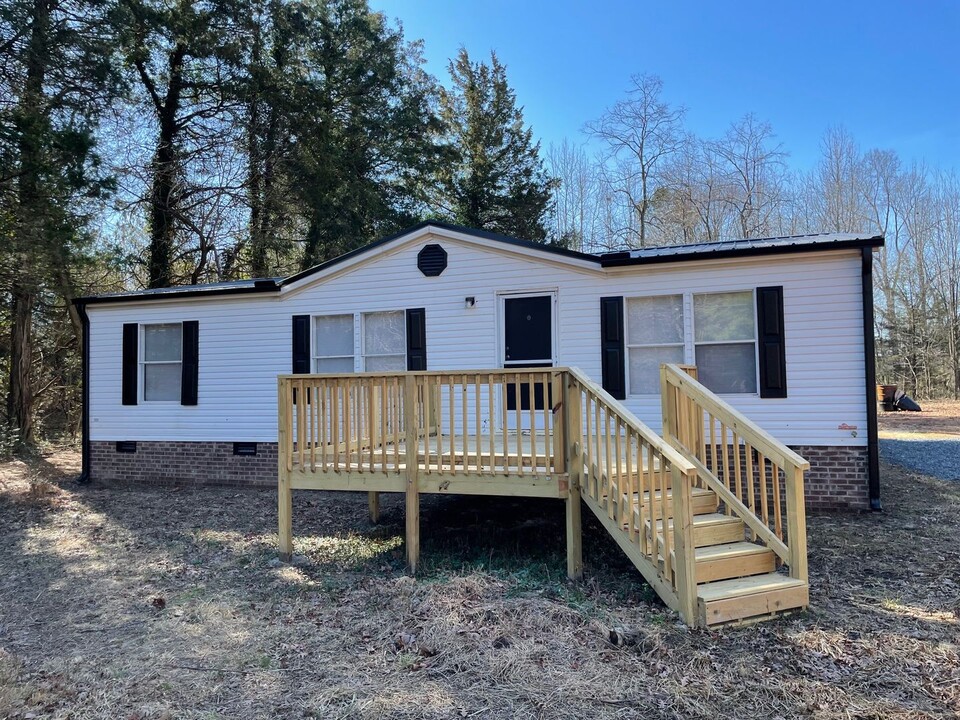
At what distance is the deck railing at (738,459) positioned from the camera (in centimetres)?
375

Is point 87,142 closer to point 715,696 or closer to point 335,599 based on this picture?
point 335,599

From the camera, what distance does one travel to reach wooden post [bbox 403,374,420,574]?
16.4ft

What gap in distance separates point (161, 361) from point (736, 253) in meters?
8.29

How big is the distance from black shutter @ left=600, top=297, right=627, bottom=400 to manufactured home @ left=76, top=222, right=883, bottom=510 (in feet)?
0.06

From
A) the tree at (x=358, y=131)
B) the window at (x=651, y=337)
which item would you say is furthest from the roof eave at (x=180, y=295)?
the tree at (x=358, y=131)

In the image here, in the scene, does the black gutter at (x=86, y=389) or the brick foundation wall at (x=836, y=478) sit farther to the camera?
the black gutter at (x=86, y=389)

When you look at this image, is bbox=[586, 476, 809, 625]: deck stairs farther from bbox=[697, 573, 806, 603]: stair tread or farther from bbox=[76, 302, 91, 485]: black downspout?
bbox=[76, 302, 91, 485]: black downspout

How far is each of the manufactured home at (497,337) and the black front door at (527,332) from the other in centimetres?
2

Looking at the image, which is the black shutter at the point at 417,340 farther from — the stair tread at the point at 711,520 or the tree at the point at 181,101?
the tree at the point at 181,101

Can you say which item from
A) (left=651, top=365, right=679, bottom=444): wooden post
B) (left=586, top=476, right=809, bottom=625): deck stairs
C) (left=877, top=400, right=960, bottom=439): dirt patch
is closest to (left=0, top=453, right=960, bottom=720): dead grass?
(left=586, top=476, right=809, bottom=625): deck stairs

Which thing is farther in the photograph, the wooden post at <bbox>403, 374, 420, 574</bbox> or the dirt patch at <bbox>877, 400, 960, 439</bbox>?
the dirt patch at <bbox>877, 400, 960, 439</bbox>

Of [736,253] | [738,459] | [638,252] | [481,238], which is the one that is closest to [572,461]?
[738,459]

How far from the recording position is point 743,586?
372 centimetres

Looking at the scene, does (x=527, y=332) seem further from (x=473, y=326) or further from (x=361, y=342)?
(x=361, y=342)
